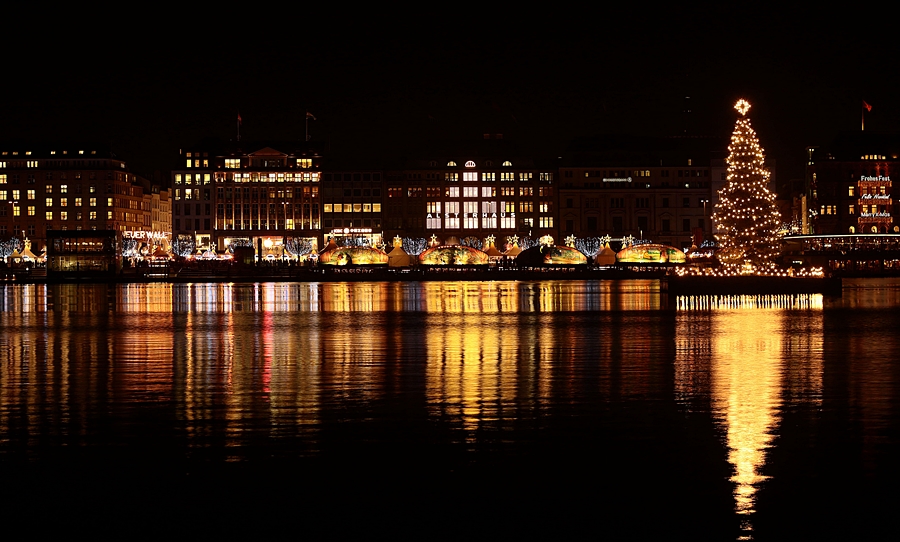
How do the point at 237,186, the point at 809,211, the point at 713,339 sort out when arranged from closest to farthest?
the point at 713,339 → the point at 809,211 → the point at 237,186

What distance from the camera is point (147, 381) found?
17016mm

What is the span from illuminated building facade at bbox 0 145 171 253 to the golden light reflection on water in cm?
13356

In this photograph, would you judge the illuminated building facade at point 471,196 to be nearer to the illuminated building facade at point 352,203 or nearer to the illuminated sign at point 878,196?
the illuminated building facade at point 352,203

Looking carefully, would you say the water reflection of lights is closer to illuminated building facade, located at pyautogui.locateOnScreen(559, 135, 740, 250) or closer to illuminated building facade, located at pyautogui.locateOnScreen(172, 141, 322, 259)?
illuminated building facade, located at pyautogui.locateOnScreen(559, 135, 740, 250)

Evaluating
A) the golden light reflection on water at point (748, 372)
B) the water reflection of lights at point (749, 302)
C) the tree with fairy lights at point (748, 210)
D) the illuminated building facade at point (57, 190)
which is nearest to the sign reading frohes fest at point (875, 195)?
the illuminated building facade at point (57, 190)

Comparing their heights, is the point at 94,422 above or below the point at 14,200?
below

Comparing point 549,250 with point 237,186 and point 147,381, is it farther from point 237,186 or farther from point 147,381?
point 147,381

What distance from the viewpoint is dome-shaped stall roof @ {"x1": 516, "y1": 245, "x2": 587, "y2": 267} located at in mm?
96312

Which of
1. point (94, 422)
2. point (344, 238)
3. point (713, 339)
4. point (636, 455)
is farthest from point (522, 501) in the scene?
point (344, 238)

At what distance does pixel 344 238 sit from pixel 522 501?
144493 millimetres

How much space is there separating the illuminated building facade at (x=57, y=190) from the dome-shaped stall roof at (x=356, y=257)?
64.1 m

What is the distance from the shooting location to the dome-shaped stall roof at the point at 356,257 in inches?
3885

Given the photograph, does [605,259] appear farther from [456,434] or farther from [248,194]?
[456,434]

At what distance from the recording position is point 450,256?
99.4 meters
